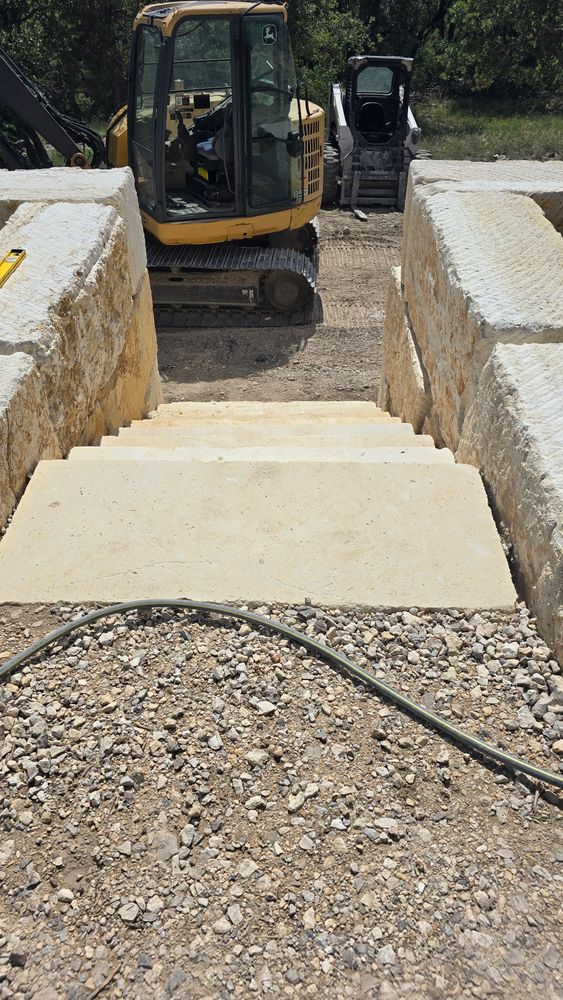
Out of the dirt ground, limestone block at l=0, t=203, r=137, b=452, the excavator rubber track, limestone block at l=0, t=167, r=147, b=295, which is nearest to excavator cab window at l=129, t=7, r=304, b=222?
the excavator rubber track

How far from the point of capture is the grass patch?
591 inches

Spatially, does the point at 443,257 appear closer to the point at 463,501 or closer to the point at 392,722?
the point at 463,501

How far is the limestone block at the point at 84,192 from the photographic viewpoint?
4.79 meters

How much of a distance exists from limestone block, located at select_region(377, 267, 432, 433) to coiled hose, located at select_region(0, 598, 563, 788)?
7.96 ft

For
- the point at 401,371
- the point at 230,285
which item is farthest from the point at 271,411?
the point at 230,285

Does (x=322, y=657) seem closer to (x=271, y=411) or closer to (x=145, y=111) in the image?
(x=271, y=411)

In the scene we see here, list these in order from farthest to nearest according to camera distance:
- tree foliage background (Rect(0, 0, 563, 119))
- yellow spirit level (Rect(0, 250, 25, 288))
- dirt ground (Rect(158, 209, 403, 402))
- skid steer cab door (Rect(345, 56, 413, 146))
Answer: tree foliage background (Rect(0, 0, 563, 119))
skid steer cab door (Rect(345, 56, 413, 146))
dirt ground (Rect(158, 209, 403, 402))
yellow spirit level (Rect(0, 250, 25, 288))

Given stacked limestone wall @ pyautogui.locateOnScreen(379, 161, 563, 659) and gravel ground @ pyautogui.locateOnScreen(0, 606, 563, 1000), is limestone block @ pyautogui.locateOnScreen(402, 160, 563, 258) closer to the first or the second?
stacked limestone wall @ pyautogui.locateOnScreen(379, 161, 563, 659)

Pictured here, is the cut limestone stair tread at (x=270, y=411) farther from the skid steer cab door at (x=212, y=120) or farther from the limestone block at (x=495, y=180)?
the skid steer cab door at (x=212, y=120)

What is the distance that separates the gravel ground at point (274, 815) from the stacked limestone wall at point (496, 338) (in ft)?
1.29

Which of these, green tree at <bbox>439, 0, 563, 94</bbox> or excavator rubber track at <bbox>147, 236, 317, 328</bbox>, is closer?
excavator rubber track at <bbox>147, 236, 317, 328</bbox>

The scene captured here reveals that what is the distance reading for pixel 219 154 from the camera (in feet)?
25.9

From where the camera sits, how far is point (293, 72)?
7.75 m

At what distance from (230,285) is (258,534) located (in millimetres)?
6594
